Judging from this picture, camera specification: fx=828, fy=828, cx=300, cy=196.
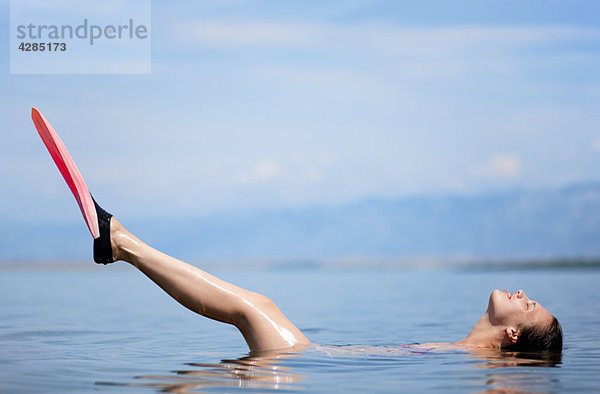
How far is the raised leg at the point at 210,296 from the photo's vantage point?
23.7 ft

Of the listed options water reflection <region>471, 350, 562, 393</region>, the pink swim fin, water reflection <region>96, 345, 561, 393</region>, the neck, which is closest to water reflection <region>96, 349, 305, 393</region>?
water reflection <region>96, 345, 561, 393</region>

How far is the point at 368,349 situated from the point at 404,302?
11708 mm

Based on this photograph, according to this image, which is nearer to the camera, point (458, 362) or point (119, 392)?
point (119, 392)

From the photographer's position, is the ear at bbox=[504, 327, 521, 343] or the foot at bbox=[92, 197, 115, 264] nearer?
the foot at bbox=[92, 197, 115, 264]

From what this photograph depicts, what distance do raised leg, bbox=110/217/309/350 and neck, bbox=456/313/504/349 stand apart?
1993mm

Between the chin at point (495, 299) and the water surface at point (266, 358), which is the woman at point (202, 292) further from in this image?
the chin at point (495, 299)

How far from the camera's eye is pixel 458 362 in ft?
24.9

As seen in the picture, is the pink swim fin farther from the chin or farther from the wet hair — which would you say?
the wet hair

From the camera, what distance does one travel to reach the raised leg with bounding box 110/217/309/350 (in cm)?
721

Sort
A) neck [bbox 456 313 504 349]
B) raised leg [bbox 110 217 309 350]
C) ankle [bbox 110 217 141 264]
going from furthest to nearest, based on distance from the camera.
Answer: neck [bbox 456 313 504 349], ankle [bbox 110 217 141 264], raised leg [bbox 110 217 309 350]

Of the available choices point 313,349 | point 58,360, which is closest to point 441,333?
point 313,349

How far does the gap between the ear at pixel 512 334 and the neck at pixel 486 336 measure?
0.08 m

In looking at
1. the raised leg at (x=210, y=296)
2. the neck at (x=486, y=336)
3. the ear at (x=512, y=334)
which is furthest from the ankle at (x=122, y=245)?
the ear at (x=512, y=334)

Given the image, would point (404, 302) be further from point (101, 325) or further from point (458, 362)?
point (458, 362)
